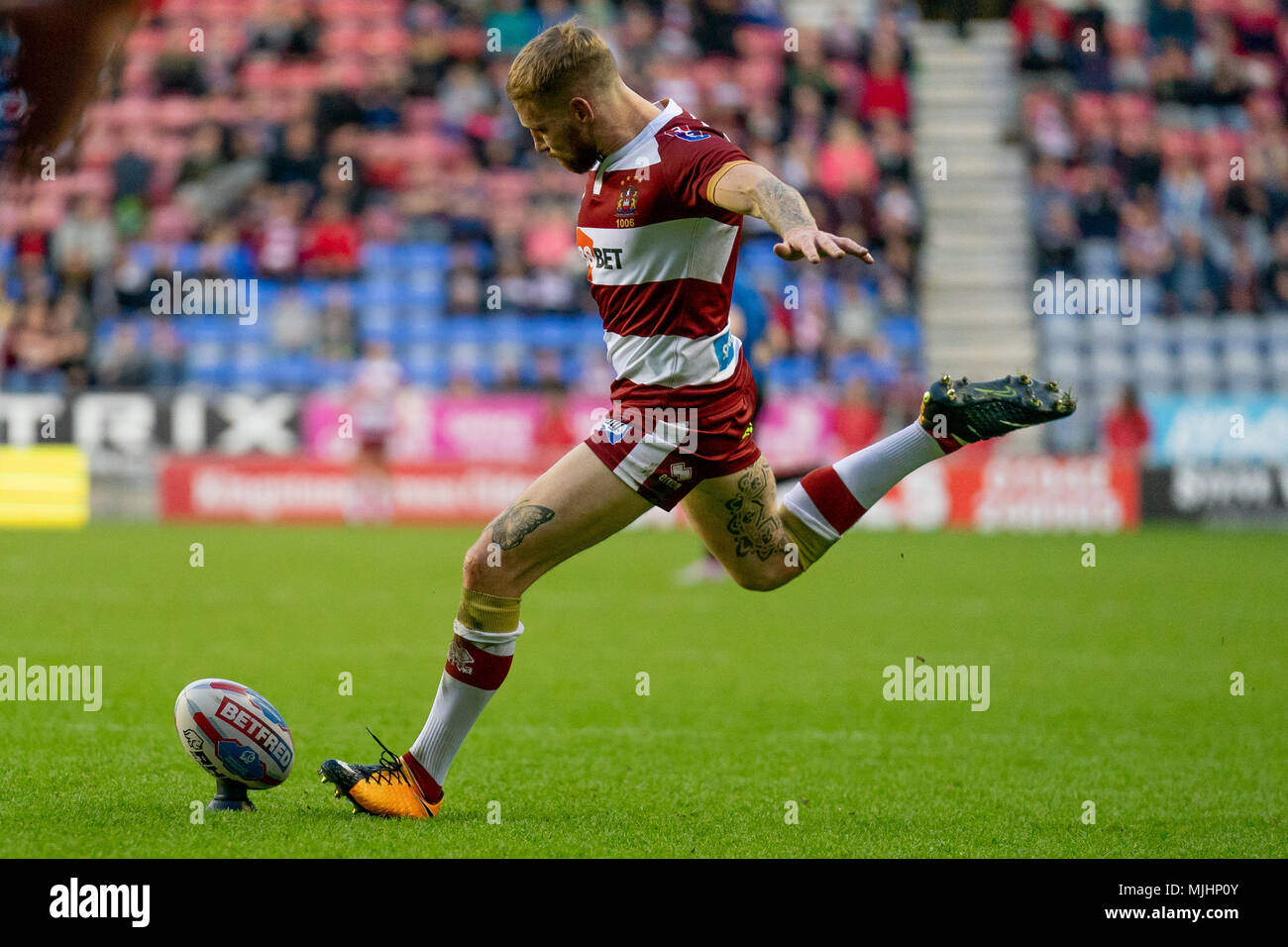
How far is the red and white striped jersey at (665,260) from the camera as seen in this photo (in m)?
5.16

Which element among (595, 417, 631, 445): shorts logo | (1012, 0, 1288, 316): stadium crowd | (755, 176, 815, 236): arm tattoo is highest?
(1012, 0, 1288, 316): stadium crowd

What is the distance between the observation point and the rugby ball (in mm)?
5289

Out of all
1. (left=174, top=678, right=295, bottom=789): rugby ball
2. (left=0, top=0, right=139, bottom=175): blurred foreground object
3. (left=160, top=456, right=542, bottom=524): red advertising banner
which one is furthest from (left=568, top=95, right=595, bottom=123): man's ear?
(left=160, top=456, right=542, bottom=524): red advertising banner

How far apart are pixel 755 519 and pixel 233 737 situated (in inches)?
74.7

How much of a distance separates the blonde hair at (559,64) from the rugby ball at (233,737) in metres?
2.17

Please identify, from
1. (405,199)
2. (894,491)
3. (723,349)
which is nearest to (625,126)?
(723,349)

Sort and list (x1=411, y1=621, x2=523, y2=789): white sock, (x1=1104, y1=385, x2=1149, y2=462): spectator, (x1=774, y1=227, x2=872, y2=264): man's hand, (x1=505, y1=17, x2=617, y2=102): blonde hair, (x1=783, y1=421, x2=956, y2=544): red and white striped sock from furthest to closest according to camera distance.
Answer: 1. (x1=1104, y1=385, x2=1149, y2=462): spectator
2. (x1=783, y1=421, x2=956, y2=544): red and white striped sock
3. (x1=411, y1=621, x2=523, y2=789): white sock
4. (x1=505, y1=17, x2=617, y2=102): blonde hair
5. (x1=774, y1=227, x2=872, y2=264): man's hand

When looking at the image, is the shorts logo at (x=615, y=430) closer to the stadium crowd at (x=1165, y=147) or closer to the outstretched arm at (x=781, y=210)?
the outstretched arm at (x=781, y=210)

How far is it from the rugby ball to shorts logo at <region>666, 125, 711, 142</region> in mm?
2321

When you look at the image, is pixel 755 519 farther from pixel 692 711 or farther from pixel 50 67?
pixel 50 67

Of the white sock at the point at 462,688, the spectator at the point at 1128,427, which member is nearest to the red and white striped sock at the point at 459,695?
the white sock at the point at 462,688

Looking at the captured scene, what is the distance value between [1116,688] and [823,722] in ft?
6.56

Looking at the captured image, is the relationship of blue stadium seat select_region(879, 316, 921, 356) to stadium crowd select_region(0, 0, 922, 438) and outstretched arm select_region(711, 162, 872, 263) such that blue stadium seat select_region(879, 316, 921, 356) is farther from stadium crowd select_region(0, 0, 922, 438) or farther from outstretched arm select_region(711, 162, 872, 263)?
outstretched arm select_region(711, 162, 872, 263)

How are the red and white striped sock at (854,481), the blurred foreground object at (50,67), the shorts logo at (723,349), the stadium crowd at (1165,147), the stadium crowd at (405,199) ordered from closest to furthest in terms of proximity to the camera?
the blurred foreground object at (50,67), the shorts logo at (723,349), the red and white striped sock at (854,481), the stadium crowd at (405,199), the stadium crowd at (1165,147)
